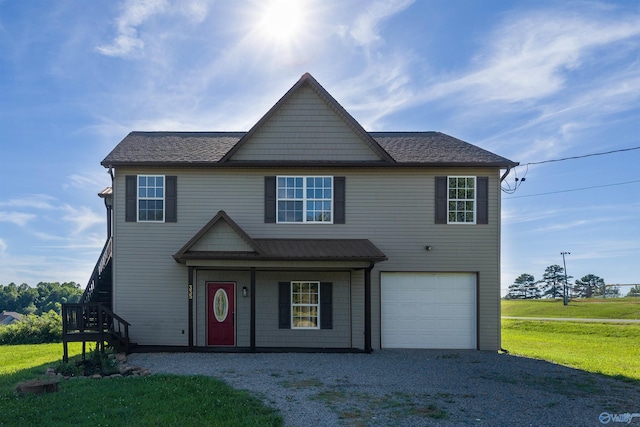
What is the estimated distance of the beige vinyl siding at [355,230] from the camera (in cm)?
1496

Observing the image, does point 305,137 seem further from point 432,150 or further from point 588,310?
point 588,310

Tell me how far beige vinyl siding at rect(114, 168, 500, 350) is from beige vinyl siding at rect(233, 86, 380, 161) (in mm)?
481

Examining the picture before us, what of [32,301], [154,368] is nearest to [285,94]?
A: [154,368]

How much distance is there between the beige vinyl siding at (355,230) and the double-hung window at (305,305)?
67 cm

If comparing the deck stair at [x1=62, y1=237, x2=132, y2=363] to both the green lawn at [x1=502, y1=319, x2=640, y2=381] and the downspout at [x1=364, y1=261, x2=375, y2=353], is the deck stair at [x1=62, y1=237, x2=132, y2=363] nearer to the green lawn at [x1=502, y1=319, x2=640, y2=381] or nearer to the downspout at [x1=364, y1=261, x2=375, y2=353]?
the downspout at [x1=364, y1=261, x2=375, y2=353]

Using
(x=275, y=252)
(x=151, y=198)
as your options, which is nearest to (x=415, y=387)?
(x=275, y=252)

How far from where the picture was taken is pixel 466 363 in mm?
12609

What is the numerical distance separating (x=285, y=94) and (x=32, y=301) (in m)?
77.1

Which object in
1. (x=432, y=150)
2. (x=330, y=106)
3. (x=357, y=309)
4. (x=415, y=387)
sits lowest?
(x=415, y=387)

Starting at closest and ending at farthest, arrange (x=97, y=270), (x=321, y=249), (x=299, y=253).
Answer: (x=299, y=253)
(x=321, y=249)
(x=97, y=270)

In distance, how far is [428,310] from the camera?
15.2m

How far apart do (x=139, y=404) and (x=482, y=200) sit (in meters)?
11.2

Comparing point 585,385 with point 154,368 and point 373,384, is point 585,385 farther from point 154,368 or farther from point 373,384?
point 154,368

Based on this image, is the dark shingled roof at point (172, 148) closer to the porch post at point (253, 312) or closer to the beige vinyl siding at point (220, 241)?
the beige vinyl siding at point (220, 241)
